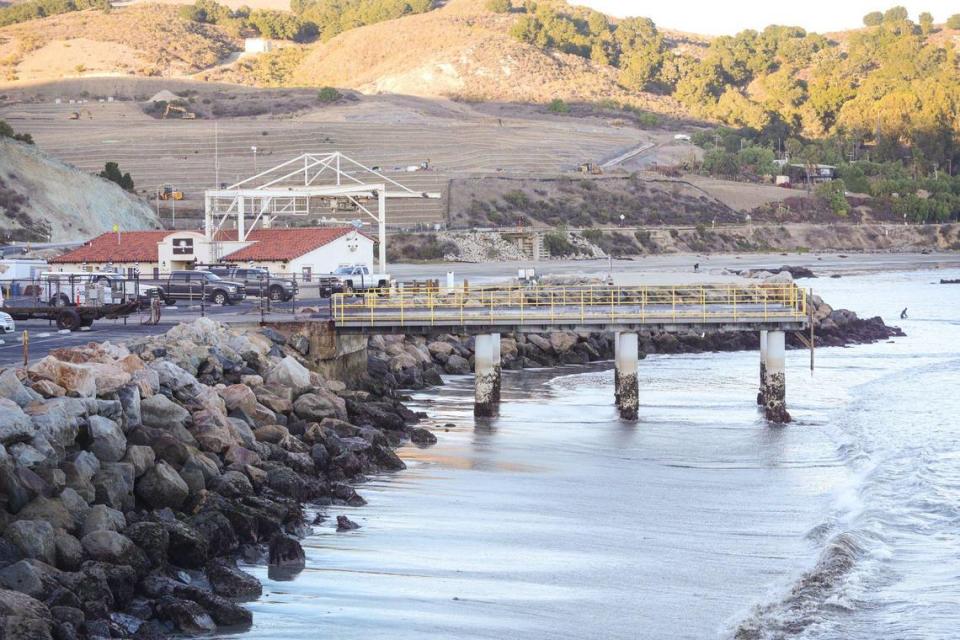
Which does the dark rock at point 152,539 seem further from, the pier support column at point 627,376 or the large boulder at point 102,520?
the pier support column at point 627,376

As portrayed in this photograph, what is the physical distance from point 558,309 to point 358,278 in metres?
18.6

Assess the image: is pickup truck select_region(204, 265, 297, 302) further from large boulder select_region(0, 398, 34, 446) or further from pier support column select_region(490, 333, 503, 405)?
large boulder select_region(0, 398, 34, 446)

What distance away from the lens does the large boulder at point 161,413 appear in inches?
911

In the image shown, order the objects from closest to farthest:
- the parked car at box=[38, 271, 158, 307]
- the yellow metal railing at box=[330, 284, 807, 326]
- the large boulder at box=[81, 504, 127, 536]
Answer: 1. the large boulder at box=[81, 504, 127, 536]
2. the yellow metal railing at box=[330, 284, 807, 326]
3. the parked car at box=[38, 271, 158, 307]

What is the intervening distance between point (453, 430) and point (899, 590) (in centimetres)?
1422

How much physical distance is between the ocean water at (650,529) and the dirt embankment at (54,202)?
4552cm

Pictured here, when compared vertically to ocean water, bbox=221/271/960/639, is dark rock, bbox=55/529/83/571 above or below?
above

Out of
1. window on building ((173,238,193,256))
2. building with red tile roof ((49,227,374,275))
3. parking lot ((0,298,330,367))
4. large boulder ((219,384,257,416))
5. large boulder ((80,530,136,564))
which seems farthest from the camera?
window on building ((173,238,193,256))

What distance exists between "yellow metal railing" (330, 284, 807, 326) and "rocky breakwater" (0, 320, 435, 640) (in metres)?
6.31

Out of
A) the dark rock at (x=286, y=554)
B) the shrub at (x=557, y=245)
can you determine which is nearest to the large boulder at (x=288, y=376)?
the dark rock at (x=286, y=554)

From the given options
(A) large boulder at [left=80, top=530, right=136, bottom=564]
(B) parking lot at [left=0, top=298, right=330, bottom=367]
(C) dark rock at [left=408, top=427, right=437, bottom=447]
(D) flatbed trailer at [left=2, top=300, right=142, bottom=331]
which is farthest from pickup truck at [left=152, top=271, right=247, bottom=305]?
(A) large boulder at [left=80, top=530, right=136, bottom=564]

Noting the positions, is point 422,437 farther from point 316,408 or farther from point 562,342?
point 562,342

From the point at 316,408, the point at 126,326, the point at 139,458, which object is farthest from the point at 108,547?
the point at 126,326

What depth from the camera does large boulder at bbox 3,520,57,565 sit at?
17297 millimetres
